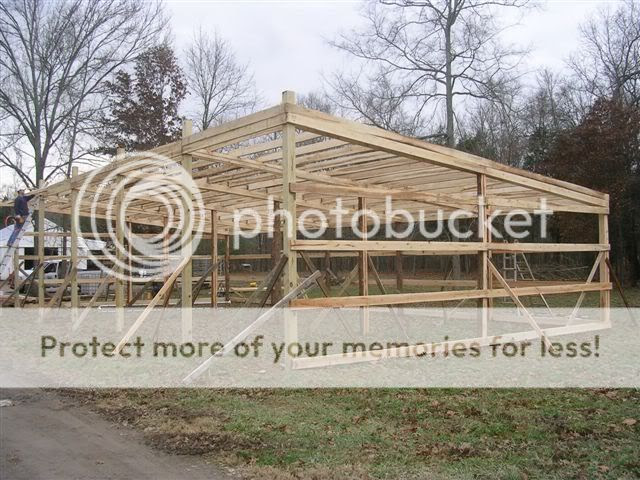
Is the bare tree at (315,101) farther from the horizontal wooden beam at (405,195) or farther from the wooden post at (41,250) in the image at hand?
the horizontal wooden beam at (405,195)

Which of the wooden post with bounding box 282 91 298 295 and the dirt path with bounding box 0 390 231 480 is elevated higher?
the wooden post with bounding box 282 91 298 295

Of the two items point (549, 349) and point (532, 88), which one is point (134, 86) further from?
point (549, 349)

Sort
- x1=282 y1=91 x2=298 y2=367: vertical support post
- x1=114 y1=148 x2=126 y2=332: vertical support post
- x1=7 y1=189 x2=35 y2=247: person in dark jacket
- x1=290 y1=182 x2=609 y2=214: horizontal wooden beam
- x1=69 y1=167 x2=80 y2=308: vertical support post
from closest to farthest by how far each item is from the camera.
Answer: x1=282 y1=91 x2=298 y2=367: vertical support post < x1=290 y1=182 x2=609 y2=214: horizontal wooden beam < x1=114 y1=148 x2=126 y2=332: vertical support post < x1=69 y1=167 x2=80 y2=308: vertical support post < x1=7 y1=189 x2=35 y2=247: person in dark jacket

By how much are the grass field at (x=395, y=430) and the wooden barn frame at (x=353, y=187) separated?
4.26 feet

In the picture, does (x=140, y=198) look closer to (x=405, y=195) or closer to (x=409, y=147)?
(x=405, y=195)

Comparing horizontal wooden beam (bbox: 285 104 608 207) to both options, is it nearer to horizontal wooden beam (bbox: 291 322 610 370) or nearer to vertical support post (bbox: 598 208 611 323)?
vertical support post (bbox: 598 208 611 323)

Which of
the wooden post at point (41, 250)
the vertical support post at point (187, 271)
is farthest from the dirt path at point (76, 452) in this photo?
the wooden post at point (41, 250)

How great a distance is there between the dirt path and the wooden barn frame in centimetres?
246

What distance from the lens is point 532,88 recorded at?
32.1 m

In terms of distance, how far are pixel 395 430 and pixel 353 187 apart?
3.99 metres

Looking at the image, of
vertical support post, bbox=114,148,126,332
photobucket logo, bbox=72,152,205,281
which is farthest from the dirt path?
vertical support post, bbox=114,148,126,332

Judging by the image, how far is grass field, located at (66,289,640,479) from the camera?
14.5 feet

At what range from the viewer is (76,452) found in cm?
491

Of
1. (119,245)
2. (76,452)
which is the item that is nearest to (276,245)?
(119,245)
